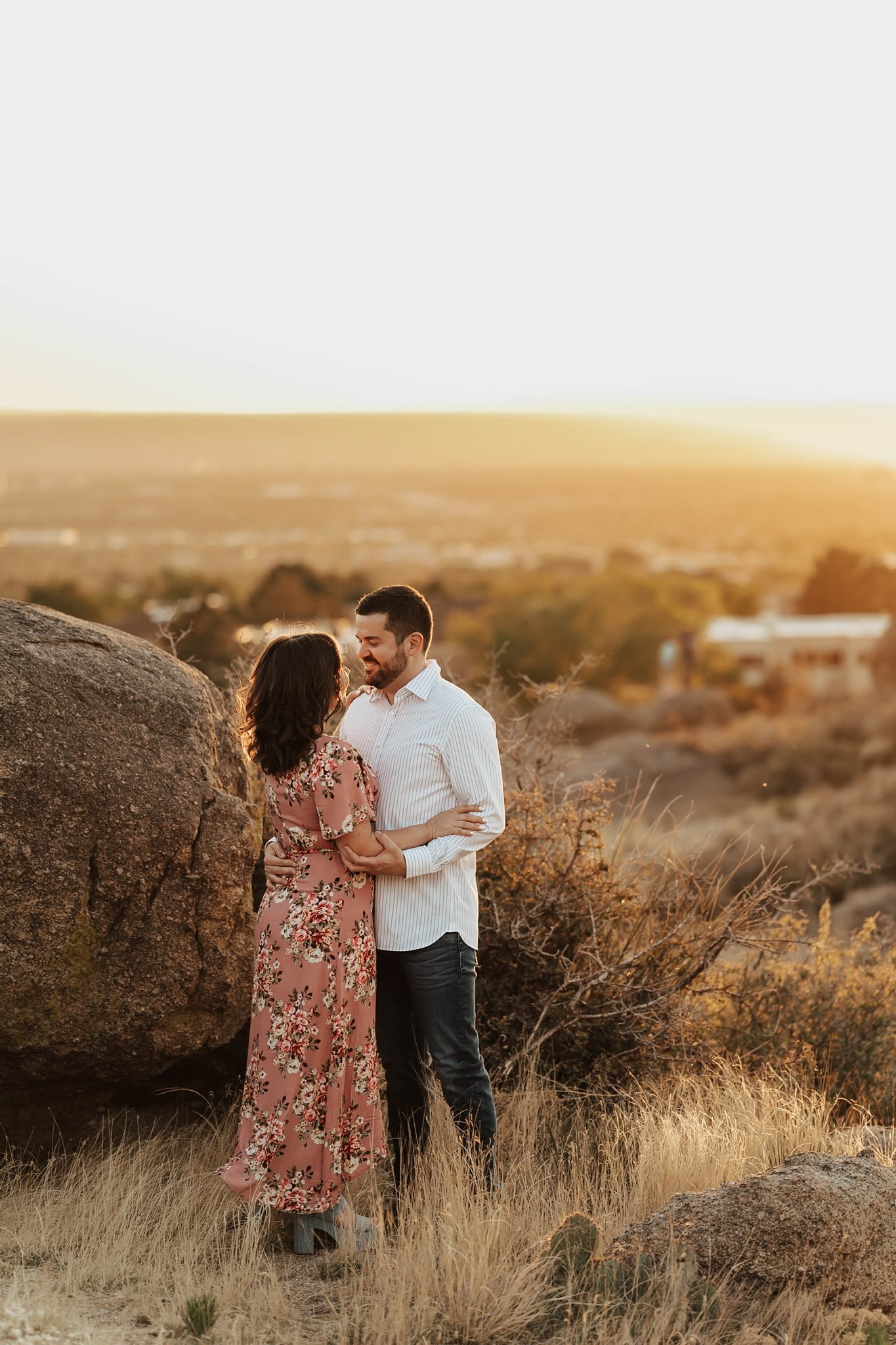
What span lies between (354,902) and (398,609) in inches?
37.1

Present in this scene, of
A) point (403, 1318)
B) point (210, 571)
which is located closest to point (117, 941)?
point (403, 1318)

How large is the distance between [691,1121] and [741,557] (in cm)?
6979

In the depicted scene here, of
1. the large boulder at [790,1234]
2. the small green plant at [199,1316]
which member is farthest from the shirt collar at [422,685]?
the small green plant at [199,1316]

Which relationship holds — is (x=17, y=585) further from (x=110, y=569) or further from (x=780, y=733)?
(x=780, y=733)

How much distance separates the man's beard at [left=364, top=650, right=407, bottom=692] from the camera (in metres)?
4.18

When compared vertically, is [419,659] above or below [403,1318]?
above

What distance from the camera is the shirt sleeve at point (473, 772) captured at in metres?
4.14

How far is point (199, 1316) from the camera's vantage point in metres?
3.58

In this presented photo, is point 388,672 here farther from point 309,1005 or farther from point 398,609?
point 309,1005

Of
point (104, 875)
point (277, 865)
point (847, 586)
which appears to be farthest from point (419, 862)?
point (847, 586)

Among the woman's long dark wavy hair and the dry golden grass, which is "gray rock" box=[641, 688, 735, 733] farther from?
the woman's long dark wavy hair

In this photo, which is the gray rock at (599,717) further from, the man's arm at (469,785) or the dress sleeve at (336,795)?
the dress sleeve at (336,795)

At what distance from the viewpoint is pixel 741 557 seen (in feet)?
238

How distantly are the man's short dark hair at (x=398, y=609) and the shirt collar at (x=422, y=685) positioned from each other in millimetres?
93
